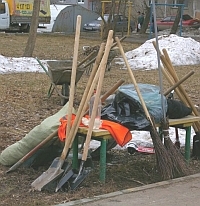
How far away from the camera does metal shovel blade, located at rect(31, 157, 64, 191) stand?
17.3ft

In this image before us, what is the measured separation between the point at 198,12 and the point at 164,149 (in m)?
51.7

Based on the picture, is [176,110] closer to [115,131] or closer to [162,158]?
[162,158]

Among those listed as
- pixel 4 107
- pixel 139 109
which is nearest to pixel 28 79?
pixel 4 107

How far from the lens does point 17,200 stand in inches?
199

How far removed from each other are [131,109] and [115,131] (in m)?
0.39

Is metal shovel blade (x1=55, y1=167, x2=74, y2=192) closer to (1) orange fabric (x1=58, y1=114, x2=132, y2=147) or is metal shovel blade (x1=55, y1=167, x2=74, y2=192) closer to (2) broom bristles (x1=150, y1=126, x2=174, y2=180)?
(1) orange fabric (x1=58, y1=114, x2=132, y2=147)

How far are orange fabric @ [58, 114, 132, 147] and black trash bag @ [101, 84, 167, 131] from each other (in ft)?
0.28

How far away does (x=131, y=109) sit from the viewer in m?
5.69

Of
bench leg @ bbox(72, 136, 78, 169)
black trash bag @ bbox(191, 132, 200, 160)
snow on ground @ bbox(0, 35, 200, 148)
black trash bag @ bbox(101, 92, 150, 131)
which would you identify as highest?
black trash bag @ bbox(101, 92, 150, 131)

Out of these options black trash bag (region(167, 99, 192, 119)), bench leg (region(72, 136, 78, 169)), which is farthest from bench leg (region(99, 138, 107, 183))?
black trash bag (region(167, 99, 192, 119))

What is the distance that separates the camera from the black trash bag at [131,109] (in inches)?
219

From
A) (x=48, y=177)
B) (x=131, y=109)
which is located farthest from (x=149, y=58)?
(x=48, y=177)

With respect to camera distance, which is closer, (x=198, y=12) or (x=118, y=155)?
(x=118, y=155)

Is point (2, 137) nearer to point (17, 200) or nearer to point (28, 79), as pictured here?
point (17, 200)
